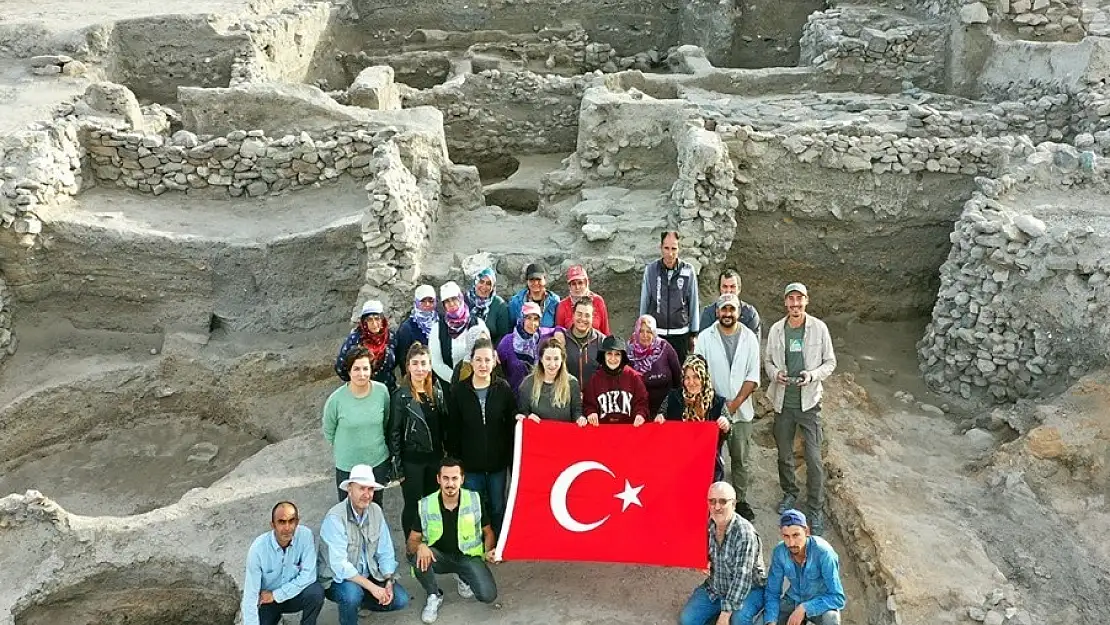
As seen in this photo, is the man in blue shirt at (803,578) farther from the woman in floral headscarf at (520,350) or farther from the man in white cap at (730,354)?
the woman in floral headscarf at (520,350)

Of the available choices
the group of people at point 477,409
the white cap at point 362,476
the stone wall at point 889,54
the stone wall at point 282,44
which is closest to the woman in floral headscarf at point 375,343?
the group of people at point 477,409

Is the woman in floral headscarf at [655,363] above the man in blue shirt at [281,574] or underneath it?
above

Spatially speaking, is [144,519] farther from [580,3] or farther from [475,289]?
[580,3]

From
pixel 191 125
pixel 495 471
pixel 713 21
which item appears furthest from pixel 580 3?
pixel 495 471

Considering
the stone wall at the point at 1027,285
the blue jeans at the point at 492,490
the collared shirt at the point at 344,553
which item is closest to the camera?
the collared shirt at the point at 344,553

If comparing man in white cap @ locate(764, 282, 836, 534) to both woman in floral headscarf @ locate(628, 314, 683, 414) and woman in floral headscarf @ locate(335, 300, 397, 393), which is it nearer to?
woman in floral headscarf @ locate(628, 314, 683, 414)

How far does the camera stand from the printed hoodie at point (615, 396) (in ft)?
23.2

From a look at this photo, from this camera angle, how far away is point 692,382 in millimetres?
7016

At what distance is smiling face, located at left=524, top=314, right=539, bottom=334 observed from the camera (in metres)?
7.55

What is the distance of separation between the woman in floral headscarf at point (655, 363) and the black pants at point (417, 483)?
1.68m

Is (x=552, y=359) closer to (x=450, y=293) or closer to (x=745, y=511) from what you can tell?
(x=450, y=293)

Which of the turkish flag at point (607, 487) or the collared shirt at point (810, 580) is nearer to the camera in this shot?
the collared shirt at point (810, 580)

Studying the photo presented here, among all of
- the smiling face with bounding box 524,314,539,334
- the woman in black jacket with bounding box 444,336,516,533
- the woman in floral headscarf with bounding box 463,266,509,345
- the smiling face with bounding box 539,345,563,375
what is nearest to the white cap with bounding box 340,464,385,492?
the woman in black jacket with bounding box 444,336,516,533

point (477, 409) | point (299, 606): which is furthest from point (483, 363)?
point (299, 606)
